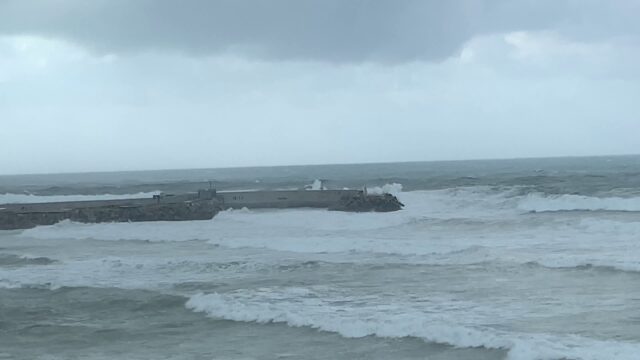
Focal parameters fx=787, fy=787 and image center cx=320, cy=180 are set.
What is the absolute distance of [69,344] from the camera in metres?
12.2

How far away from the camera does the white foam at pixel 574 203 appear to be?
37.4 m

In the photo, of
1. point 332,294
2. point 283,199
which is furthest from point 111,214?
point 332,294

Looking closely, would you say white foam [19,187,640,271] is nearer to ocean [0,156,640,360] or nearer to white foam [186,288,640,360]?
ocean [0,156,640,360]

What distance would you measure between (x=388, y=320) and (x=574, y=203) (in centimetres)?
2915

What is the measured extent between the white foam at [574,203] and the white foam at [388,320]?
1004 inches

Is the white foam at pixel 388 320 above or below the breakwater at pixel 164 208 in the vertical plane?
below

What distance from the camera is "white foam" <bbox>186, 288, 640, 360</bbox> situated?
10.3 meters

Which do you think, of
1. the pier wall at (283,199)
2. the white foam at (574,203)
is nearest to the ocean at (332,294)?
the white foam at (574,203)

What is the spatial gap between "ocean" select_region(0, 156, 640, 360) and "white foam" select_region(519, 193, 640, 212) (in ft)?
23.0

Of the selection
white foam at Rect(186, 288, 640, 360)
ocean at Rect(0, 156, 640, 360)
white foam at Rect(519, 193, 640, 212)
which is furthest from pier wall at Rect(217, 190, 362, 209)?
white foam at Rect(186, 288, 640, 360)

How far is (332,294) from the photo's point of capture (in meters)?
15.5

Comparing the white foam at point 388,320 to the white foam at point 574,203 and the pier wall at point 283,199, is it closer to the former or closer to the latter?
the white foam at point 574,203

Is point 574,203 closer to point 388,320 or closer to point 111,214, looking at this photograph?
point 111,214

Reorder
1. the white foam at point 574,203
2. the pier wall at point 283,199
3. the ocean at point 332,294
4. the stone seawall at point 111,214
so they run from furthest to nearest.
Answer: the pier wall at point 283,199 → the stone seawall at point 111,214 → the white foam at point 574,203 → the ocean at point 332,294
